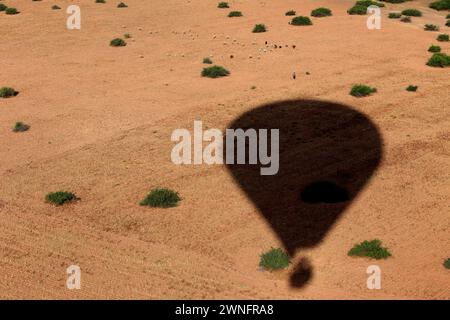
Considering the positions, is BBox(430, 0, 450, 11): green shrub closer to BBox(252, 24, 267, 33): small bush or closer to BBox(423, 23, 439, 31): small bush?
BBox(423, 23, 439, 31): small bush

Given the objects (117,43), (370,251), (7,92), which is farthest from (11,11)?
(370,251)

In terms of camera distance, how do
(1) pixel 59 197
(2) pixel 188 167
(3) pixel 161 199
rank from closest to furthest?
(3) pixel 161 199 → (1) pixel 59 197 → (2) pixel 188 167

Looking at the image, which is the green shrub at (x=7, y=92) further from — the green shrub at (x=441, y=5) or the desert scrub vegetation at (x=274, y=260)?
the green shrub at (x=441, y=5)

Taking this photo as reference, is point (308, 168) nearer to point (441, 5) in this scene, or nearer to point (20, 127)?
point (20, 127)

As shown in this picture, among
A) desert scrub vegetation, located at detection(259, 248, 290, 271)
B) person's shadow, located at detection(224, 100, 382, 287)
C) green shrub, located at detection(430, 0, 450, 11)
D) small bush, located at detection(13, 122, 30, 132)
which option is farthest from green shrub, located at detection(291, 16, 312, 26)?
desert scrub vegetation, located at detection(259, 248, 290, 271)
